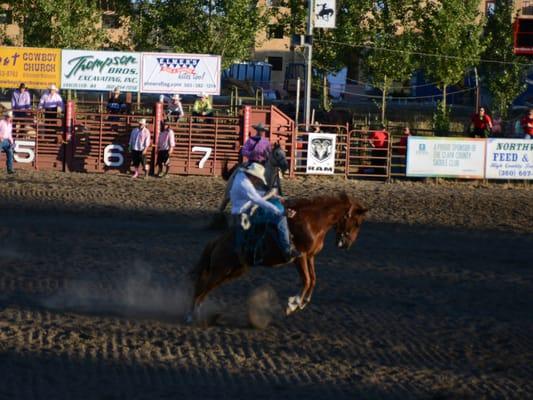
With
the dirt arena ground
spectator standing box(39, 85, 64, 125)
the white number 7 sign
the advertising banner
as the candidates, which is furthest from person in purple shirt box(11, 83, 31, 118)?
the dirt arena ground

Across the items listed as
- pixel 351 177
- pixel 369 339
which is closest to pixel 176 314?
pixel 369 339

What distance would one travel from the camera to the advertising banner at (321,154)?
81.5ft

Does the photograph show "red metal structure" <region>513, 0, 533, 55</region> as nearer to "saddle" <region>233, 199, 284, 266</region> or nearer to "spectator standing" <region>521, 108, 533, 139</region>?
"saddle" <region>233, 199, 284, 266</region>

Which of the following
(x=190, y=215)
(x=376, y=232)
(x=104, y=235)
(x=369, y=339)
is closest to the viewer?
(x=369, y=339)

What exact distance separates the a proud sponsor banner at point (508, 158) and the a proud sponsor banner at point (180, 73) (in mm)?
7871

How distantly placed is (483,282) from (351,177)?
13.0m

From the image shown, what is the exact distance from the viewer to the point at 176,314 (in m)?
10.1

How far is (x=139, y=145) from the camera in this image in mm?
23422

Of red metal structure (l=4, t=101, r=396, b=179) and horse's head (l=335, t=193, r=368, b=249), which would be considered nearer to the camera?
horse's head (l=335, t=193, r=368, b=249)

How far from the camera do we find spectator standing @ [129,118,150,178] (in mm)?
23469

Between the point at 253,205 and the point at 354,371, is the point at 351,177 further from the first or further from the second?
the point at 354,371

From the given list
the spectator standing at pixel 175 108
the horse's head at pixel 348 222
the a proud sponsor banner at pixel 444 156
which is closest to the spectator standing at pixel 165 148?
the spectator standing at pixel 175 108

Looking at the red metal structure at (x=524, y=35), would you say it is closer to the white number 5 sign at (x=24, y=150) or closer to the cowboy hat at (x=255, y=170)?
the cowboy hat at (x=255, y=170)

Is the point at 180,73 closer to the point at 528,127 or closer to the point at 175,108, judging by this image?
the point at 175,108
